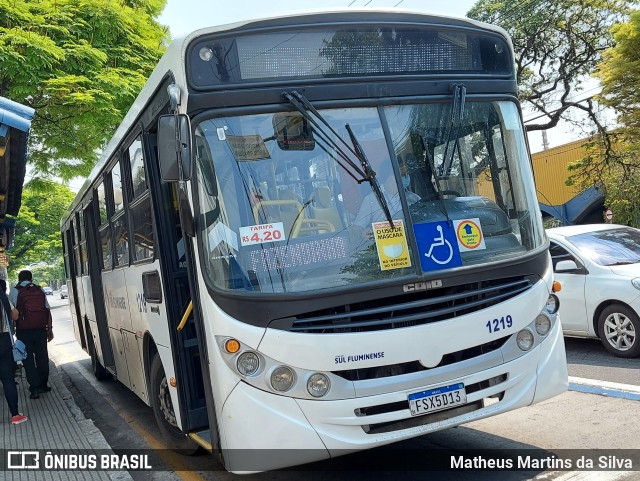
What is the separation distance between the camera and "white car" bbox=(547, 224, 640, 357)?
761 cm

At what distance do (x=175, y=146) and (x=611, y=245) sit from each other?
6.54 m

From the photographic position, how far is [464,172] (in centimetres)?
446

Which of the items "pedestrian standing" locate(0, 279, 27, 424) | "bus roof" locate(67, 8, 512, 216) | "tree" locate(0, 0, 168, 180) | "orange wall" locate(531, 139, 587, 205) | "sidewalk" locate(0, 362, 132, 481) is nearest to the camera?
"bus roof" locate(67, 8, 512, 216)

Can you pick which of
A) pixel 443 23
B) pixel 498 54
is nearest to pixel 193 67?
pixel 443 23

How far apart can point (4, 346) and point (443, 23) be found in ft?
19.7

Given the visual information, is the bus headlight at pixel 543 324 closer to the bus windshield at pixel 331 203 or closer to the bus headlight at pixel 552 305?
the bus headlight at pixel 552 305

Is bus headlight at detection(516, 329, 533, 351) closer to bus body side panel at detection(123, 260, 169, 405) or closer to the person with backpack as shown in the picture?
bus body side panel at detection(123, 260, 169, 405)

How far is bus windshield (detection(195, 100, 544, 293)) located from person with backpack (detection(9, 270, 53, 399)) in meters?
6.10

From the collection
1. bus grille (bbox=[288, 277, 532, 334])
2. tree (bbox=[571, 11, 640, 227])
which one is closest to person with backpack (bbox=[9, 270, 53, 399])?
bus grille (bbox=[288, 277, 532, 334])

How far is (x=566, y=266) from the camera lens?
827cm

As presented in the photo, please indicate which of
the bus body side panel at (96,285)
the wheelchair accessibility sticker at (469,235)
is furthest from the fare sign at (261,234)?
the bus body side panel at (96,285)

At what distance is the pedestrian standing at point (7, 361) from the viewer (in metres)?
7.30

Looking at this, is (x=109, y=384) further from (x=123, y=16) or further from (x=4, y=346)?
(x=123, y=16)

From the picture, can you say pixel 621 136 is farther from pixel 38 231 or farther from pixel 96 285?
pixel 38 231
